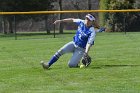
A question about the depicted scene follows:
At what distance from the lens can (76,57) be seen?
12.4 metres

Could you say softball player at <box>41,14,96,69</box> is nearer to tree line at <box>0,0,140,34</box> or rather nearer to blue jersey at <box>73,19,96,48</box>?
blue jersey at <box>73,19,96,48</box>

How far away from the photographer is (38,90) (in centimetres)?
884

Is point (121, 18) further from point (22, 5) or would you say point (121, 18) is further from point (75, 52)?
point (75, 52)

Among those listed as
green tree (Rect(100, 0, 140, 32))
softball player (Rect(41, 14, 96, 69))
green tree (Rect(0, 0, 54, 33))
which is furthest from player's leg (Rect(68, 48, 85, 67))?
green tree (Rect(0, 0, 54, 33))

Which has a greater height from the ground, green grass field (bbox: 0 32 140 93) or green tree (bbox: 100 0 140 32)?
green grass field (bbox: 0 32 140 93)

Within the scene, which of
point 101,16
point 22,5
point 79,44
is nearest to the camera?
point 79,44

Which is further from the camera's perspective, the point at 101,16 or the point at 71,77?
the point at 101,16

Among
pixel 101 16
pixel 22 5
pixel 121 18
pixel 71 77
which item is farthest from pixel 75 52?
pixel 22 5

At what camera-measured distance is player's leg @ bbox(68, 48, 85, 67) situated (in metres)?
12.3

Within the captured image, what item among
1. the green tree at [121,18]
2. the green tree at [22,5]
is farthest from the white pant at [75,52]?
the green tree at [22,5]

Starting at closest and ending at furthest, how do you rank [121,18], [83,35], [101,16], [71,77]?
[71,77] < [83,35] < [121,18] < [101,16]

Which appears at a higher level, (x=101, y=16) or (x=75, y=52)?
(x=75, y=52)

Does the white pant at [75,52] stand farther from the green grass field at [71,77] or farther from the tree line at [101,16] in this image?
the tree line at [101,16]

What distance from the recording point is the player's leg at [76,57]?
40.5 ft
